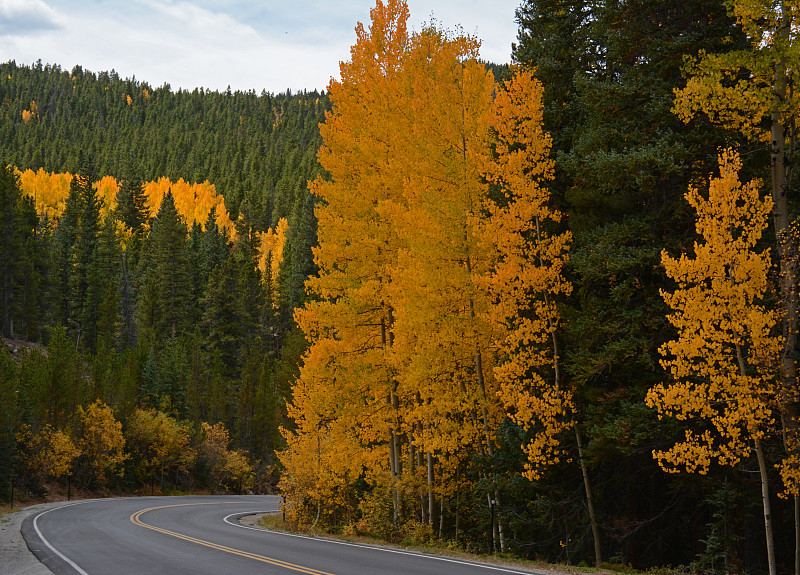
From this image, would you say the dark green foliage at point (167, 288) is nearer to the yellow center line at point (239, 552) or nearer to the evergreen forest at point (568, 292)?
the yellow center line at point (239, 552)

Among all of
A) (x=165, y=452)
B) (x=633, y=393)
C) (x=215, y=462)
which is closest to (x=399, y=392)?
(x=633, y=393)

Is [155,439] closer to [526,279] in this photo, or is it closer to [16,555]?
[16,555]

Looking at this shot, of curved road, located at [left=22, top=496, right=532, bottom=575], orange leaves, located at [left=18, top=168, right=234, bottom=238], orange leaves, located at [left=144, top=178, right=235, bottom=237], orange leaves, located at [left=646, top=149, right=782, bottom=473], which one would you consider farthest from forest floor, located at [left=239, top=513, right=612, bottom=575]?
orange leaves, located at [left=144, top=178, right=235, bottom=237]

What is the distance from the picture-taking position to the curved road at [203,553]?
38.3ft

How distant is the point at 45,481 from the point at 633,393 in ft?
150

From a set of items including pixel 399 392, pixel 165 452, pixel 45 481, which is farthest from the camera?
pixel 165 452

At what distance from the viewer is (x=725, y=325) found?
36.5 ft

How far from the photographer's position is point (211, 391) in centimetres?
6644

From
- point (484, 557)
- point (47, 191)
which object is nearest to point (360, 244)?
point (484, 557)

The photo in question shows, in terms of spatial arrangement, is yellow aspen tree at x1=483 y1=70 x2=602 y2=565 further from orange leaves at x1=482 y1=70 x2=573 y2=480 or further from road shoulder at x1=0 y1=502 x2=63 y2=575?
road shoulder at x1=0 y1=502 x2=63 y2=575

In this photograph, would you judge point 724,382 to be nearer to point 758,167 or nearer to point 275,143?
point 758,167

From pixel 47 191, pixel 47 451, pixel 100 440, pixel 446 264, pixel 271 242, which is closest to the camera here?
pixel 446 264

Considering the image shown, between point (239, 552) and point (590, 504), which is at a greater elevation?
point (590, 504)

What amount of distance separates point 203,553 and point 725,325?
39.0 ft
